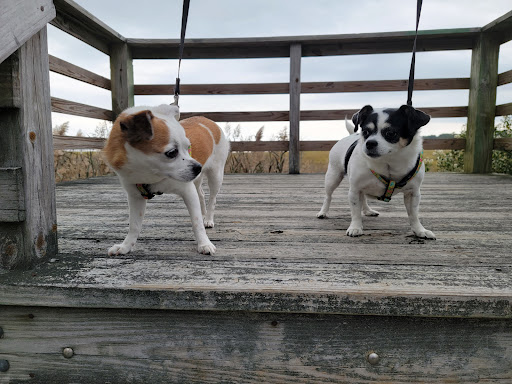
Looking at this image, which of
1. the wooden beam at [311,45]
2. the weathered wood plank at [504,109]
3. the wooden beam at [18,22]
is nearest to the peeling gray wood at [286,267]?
the wooden beam at [18,22]

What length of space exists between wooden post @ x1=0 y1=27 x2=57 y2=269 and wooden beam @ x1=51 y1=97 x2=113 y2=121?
11.4ft

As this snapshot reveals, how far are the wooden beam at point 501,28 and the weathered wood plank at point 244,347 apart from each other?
5.19 metres

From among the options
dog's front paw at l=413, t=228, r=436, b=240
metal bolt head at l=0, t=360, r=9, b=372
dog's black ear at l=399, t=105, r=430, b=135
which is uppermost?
dog's black ear at l=399, t=105, r=430, b=135

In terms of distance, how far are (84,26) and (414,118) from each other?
480 centimetres

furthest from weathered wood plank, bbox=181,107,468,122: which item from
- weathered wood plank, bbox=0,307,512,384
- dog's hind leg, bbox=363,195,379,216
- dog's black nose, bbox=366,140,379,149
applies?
weathered wood plank, bbox=0,307,512,384

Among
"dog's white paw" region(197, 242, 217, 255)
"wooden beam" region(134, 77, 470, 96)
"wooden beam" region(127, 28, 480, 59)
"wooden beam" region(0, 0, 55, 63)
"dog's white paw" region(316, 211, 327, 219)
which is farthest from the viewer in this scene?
"wooden beam" region(134, 77, 470, 96)

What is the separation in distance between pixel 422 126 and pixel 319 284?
117cm

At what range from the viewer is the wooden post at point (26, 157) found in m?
1.37

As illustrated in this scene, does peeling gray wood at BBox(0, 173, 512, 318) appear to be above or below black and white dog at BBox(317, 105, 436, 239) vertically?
below

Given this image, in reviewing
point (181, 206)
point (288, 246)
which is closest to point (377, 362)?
point (288, 246)

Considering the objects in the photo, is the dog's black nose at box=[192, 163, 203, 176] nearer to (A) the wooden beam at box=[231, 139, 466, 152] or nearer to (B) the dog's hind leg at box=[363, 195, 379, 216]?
(B) the dog's hind leg at box=[363, 195, 379, 216]

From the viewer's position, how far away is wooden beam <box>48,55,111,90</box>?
454 centimetres

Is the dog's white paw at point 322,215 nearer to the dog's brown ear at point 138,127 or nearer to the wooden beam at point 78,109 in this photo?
the dog's brown ear at point 138,127

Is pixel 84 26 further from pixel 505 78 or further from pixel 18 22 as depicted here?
pixel 505 78
